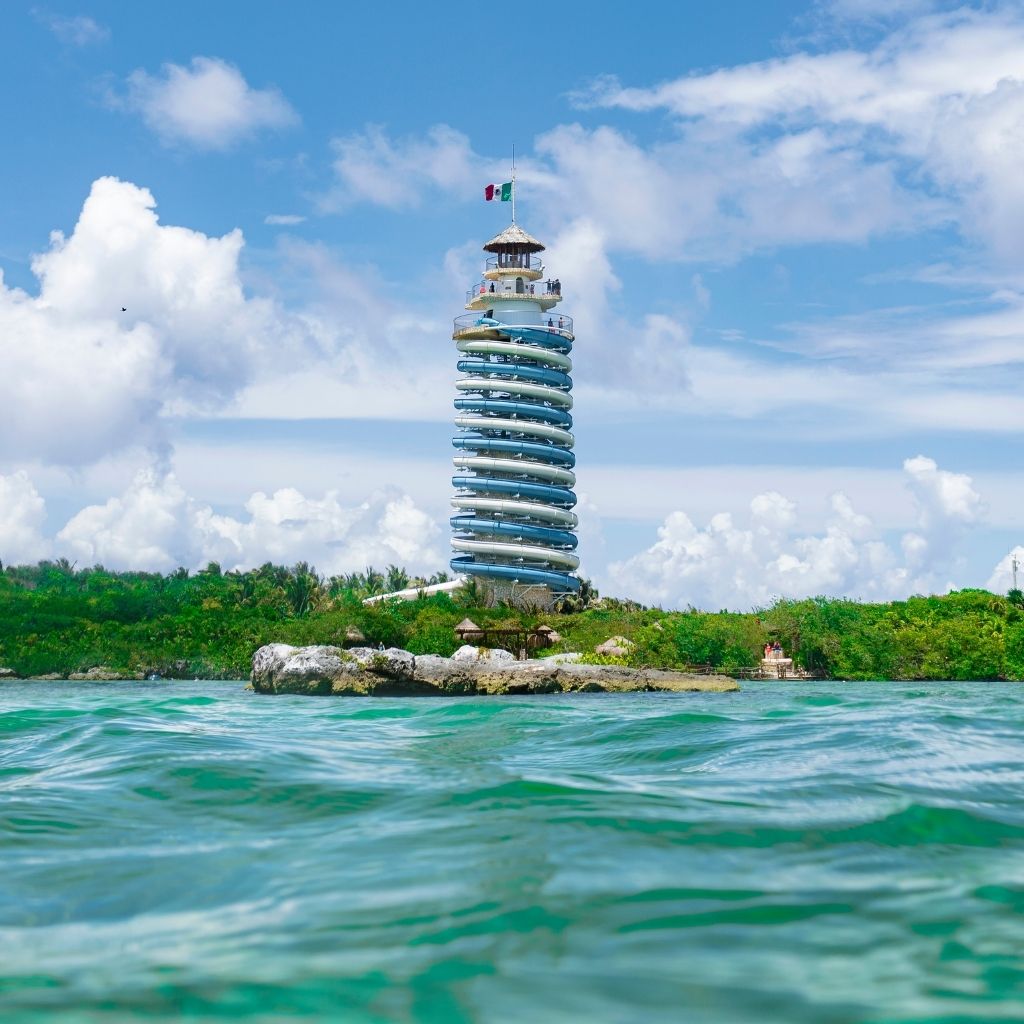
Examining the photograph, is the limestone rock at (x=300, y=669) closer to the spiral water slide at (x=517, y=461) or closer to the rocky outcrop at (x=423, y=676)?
the rocky outcrop at (x=423, y=676)

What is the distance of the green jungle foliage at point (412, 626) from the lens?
139ft

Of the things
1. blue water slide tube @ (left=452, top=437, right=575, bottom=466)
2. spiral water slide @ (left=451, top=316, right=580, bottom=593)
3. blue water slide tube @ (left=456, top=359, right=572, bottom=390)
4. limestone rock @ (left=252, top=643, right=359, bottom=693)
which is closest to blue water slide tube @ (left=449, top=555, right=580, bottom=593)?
spiral water slide @ (left=451, top=316, right=580, bottom=593)

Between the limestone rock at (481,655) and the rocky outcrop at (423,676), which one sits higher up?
the limestone rock at (481,655)

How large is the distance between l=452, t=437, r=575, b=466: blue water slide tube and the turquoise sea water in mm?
52247

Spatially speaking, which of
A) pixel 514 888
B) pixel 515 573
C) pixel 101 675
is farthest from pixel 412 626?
pixel 514 888

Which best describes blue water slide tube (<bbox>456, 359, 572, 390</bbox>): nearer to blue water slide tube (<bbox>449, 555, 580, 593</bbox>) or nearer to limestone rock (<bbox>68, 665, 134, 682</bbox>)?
blue water slide tube (<bbox>449, 555, 580, 593</bbox>)

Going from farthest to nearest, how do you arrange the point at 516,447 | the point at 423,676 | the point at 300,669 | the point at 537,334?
1. the point at 537,334
2. the point at 516,447
3. the point at 423,676
4. the point at 300,669

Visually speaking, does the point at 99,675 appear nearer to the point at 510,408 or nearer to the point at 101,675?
the point at 101,675

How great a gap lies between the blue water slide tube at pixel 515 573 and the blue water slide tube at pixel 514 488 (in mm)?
3528

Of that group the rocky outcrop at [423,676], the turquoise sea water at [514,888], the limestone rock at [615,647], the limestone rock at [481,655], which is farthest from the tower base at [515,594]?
the turquoise sea water at [514,888]

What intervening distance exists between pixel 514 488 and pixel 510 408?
4420mm

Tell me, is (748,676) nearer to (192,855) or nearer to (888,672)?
(888,672)

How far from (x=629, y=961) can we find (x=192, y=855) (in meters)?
2.04

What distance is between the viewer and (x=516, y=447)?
59.1 m
